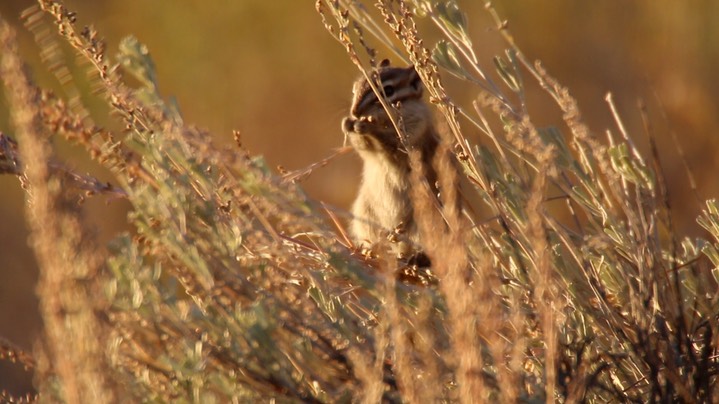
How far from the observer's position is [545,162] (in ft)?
6.99

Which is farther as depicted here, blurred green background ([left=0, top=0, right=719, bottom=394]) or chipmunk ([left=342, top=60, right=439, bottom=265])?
blurred green background ([left=0, top=0, right=719, bottom=394])

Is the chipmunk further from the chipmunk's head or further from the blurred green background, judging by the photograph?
the blurred green background

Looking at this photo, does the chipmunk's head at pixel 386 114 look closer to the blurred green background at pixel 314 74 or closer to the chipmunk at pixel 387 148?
the chipmunk at pixel 387 148

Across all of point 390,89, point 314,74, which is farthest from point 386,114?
point 314,74

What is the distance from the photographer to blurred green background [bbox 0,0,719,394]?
8.34m

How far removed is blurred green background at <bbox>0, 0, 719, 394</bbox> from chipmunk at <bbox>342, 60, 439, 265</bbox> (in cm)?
353

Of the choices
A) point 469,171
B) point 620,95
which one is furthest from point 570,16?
point 469,171

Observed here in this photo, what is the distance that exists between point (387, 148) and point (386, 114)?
145mm

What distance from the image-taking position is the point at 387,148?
4281mm

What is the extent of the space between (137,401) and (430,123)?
2620mm

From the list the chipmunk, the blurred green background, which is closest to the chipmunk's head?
the chipmunk

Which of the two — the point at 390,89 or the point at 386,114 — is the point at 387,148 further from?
the point at 390,89

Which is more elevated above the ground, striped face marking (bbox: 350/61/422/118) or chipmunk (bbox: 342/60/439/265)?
striped face marking (bbox: 350/61/422/118)

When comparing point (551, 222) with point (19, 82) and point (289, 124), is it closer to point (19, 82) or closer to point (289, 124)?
point (19, 82)
